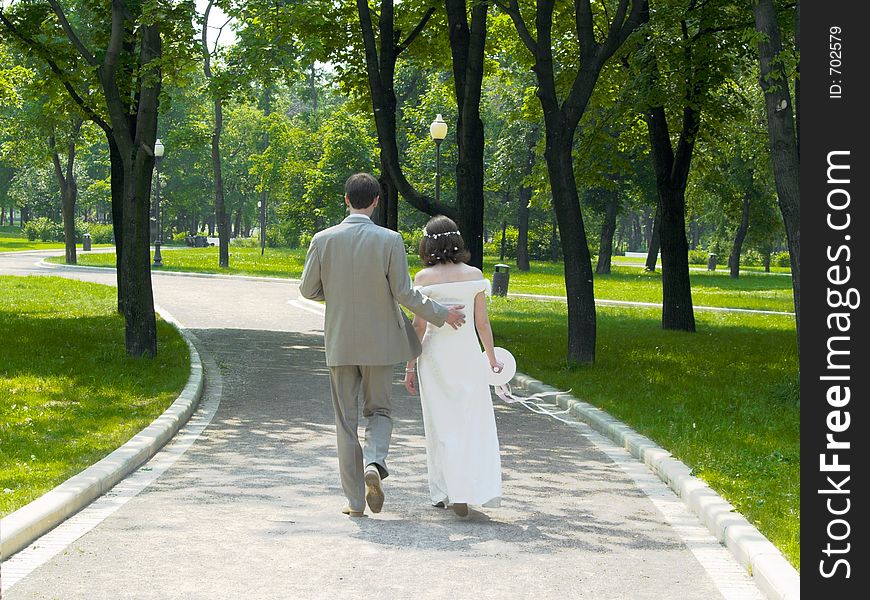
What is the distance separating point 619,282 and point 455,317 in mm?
40468

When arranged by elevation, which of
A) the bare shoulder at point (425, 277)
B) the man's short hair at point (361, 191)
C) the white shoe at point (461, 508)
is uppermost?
the man's short hair at point (361, 191)

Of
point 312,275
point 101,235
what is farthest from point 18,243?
→ point 312,275

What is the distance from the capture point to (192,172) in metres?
87.4

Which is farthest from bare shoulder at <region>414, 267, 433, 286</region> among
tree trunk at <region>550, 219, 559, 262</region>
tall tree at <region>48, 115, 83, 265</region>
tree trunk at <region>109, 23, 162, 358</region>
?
tree trunk at <region>550, 219, 559, 262</region>

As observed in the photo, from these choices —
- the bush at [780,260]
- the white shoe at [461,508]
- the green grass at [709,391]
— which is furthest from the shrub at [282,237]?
the white shoe at [461,508]

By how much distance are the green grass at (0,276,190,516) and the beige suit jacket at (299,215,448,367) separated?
215cm

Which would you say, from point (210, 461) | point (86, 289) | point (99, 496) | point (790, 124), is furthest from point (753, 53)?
point (86, 289)

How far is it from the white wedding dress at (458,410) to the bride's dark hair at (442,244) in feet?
0.54

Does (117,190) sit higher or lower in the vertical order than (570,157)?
lower

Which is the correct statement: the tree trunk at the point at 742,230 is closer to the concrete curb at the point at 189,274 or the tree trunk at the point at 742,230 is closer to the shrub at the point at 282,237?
the concrete curb at the point at 189,274

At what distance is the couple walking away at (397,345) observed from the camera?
7559mm

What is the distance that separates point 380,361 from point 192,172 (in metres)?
82.1

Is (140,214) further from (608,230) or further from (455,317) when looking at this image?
(608,230)

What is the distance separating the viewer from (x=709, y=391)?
46.0 ft
